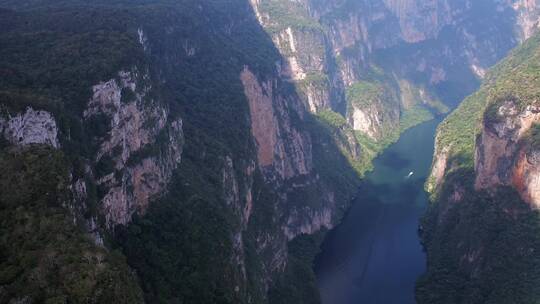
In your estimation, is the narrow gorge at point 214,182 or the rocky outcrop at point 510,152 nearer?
the narrow gorge at point 214,182

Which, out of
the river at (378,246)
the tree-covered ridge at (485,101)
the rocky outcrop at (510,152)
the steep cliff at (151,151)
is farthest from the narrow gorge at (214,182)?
the tree-covered ridge at (485,101)

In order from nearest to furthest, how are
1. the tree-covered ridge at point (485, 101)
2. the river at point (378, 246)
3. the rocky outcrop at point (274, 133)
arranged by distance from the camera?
the river at point (378, 246), the tree-covered ridge at point (485, 101), the rocky outcrop at point (274, 133)

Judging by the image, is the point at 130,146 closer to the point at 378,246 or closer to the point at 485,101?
the point at 378,246

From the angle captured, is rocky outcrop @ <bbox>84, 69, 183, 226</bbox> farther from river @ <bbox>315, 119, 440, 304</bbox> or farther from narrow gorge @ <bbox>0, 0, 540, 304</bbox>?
river @ <bbox>315, 119, 440, 304</bbox>

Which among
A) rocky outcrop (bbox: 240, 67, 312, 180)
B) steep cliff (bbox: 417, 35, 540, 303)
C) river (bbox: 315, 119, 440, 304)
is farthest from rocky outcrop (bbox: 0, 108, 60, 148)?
steep cliff (bbox: 417, 35, 540, 303)

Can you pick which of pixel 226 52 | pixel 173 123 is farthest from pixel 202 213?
pixel 226 52

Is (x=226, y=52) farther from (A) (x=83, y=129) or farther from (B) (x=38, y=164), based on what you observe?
(B) (x=38, y=164)

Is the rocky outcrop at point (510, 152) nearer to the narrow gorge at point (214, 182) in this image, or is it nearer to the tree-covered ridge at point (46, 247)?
the narrow gorge at point (214, 182)
